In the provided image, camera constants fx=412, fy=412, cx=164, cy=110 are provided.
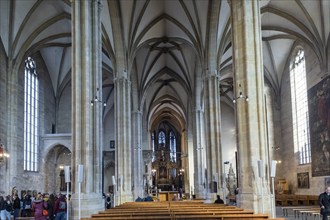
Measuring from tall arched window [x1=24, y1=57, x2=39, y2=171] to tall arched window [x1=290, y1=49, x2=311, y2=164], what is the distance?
873 inches

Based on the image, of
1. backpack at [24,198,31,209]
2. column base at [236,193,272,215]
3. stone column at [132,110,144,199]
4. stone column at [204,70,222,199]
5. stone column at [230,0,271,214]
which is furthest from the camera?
stone column at [132,110,144,199]

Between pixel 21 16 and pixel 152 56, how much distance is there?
15.1 meters

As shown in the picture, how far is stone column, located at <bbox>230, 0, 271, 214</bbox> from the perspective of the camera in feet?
53.5

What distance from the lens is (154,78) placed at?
141 ft

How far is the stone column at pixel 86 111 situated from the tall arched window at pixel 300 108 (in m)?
21.8

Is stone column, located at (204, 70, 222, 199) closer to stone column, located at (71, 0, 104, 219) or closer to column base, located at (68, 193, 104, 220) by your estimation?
stone column, located at (71, 0, 104, 219)

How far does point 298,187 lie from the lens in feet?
117

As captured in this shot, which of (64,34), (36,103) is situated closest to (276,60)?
(64,34)

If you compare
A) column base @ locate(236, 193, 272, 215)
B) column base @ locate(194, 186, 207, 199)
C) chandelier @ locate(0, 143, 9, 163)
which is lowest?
column base @ locate(194, 186, 207, 199)

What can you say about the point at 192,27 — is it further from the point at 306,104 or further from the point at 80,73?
the point at 80,73

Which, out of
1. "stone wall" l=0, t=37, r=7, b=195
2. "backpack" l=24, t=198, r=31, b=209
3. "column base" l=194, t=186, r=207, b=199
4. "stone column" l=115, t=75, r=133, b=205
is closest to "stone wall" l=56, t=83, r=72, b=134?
"stone column" l=115, t=75, r=133, b=205

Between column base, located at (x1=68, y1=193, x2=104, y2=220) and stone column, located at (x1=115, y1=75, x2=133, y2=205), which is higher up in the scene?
stone column, located at (x1=115, y1=75, x2=133, y2=205)

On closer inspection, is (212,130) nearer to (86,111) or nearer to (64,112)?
(86,111)

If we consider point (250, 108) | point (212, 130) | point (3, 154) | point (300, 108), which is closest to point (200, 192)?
point (300, 108)
